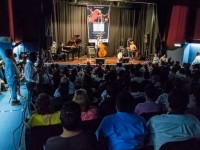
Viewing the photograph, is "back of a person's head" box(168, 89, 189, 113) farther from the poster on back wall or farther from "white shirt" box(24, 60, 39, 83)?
the poster on back wall

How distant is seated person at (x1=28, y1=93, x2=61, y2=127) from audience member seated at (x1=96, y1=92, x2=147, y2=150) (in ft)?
2.56

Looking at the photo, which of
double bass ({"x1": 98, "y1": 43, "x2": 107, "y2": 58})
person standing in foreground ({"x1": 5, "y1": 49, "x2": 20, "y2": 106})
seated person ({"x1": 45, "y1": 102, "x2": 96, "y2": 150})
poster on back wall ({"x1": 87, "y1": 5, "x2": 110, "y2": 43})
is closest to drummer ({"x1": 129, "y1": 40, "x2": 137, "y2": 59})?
double bass ({"x1": 98, "y1": 43, "x2": 107, "y2": 58})

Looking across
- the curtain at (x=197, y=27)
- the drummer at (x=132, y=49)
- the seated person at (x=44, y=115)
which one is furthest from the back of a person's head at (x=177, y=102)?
the drummer at (x=132, y=49)

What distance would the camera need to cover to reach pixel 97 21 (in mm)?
15516

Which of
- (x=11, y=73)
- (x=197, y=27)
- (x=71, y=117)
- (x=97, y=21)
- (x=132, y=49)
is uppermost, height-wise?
(x=97, y=21)

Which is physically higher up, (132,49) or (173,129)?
(173,129)

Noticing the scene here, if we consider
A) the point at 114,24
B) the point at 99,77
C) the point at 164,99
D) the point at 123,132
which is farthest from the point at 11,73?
the point at 114,24

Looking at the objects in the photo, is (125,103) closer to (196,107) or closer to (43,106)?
(43,106)

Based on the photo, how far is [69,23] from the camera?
615 inches

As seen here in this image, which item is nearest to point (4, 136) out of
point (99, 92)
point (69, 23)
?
point (99, 92)

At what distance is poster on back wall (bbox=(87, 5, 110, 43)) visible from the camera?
1530 centimetres

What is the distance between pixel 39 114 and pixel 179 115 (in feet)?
5.25

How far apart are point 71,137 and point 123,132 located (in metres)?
0.66

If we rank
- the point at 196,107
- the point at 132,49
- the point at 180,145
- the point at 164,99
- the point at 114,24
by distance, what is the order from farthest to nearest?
the point at 114,24, the point at 132,49, the point at 164,99, the point at 196,107, the point at 180,145
